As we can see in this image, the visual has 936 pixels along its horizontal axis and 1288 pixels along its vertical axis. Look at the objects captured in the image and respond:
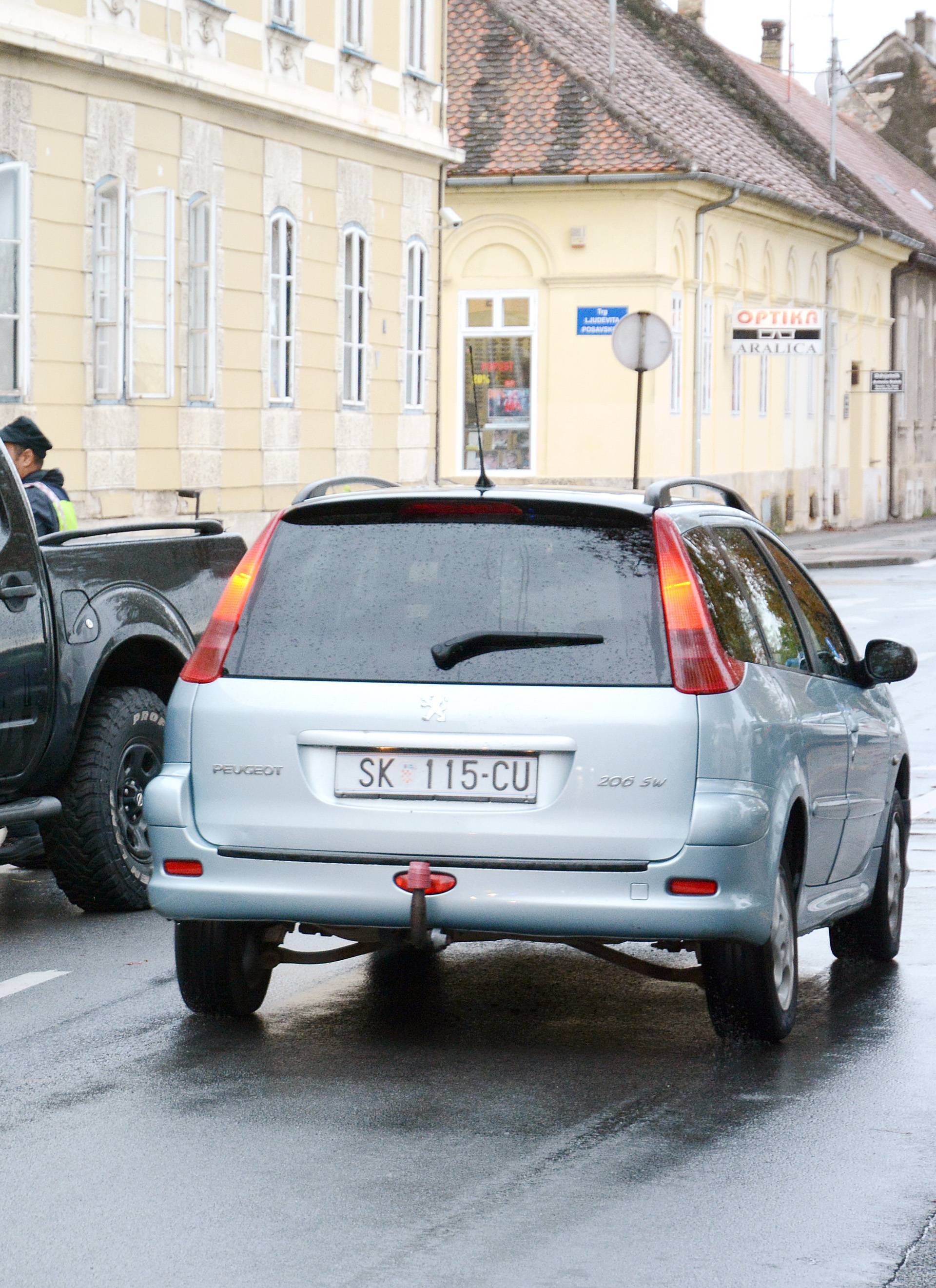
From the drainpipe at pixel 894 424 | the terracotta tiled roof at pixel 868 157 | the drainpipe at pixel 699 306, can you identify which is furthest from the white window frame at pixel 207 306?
the drainpipe at pixel 894 424

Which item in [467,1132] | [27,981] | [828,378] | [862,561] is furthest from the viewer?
[828,378]

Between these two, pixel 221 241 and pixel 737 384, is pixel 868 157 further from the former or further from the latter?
pixel 221 241

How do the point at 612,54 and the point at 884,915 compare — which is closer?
the point at 884,915

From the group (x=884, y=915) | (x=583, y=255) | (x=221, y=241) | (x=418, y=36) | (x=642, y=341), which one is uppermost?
(x=418, y=36)

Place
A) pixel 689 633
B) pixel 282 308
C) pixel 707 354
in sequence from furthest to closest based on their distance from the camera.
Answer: pixel 707 354
pixel 282 308
pixel 689 633

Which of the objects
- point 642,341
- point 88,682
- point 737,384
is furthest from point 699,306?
point 88,682

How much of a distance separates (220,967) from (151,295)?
16214 mm

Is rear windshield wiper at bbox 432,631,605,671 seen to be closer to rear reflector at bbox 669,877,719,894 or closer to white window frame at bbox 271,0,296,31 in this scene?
rear reflector at bbox 669,877,719,894

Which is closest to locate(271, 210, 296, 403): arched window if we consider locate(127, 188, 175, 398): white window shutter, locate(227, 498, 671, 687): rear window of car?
locate(127, 188, 175, 398): white window shutter

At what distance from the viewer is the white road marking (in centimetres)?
740

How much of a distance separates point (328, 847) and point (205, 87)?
17.8 meters

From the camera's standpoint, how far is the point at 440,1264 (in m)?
4.61

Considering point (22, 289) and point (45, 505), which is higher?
point (22, 289)

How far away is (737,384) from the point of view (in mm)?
41656
